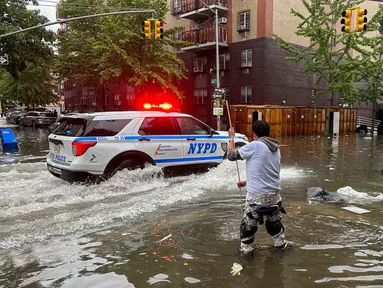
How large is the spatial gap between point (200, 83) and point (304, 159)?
19945 millimetres

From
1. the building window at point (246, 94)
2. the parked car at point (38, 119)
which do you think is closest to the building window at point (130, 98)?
the parked car at point (38, 119)

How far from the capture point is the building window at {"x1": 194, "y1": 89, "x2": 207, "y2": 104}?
32.0 meters

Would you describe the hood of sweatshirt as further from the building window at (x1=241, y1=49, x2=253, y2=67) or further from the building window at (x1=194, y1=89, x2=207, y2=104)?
the building window at (x1=194, y1=89, x2=207, y2=104)

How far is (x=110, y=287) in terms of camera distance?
3.75 meters

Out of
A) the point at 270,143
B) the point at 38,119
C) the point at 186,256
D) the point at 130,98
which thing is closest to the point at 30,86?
the point at 38,119

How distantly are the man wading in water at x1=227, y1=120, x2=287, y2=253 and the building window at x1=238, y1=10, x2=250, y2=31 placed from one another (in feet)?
84.0

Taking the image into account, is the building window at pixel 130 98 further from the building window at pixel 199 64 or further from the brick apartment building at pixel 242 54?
the building window at pixel 199 64

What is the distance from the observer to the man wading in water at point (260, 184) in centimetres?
427

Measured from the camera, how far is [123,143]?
802 cm

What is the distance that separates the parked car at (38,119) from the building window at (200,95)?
13.7 metres

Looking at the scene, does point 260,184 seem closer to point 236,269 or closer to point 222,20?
point 236,269

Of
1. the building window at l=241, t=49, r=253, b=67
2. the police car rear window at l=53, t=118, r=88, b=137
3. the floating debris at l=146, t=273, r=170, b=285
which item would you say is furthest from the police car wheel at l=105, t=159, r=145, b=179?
the building window at l=241, t=49, r=253, b=67

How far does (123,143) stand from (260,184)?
4405 mm

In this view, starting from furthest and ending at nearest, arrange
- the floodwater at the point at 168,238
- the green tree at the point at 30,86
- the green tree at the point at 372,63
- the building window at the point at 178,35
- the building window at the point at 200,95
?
the green tree at the point at 30,86
the building window at the point at 178,35
the building window at the point at 200,95
the green tree at the point at 372,63
the floodwater at the point at 168,238
